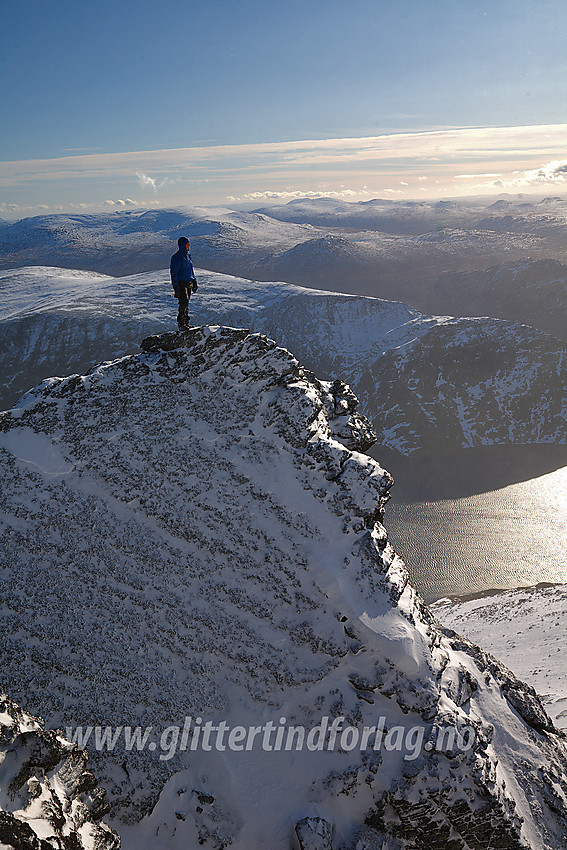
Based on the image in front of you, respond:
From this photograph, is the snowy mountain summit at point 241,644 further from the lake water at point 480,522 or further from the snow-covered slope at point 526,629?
the lake water at point 480,522

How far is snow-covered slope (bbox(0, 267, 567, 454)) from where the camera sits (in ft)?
395

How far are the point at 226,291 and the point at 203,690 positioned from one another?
602 feet

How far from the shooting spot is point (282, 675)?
55.9 feet

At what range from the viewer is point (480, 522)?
8469 centimetres

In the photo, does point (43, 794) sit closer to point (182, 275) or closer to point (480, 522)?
point (182, 275)

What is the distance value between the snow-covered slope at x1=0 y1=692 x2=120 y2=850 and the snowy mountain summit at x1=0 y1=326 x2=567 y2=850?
3.61m

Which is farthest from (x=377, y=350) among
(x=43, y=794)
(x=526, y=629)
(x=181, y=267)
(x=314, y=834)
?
(x=43, y=794)

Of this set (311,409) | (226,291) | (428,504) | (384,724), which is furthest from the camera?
(226,291)

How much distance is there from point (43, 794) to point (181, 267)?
17.4 metres

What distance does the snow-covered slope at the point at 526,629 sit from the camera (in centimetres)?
3424

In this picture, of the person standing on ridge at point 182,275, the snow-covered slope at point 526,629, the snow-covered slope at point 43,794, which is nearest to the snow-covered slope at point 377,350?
the snow-covered slope at point 526,629

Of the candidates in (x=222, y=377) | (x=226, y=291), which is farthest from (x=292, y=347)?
(x=222, y=377)

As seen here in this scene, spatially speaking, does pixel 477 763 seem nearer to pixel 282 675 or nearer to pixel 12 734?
pixel 282 675

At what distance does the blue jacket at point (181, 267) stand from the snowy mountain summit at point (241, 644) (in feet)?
13.9
